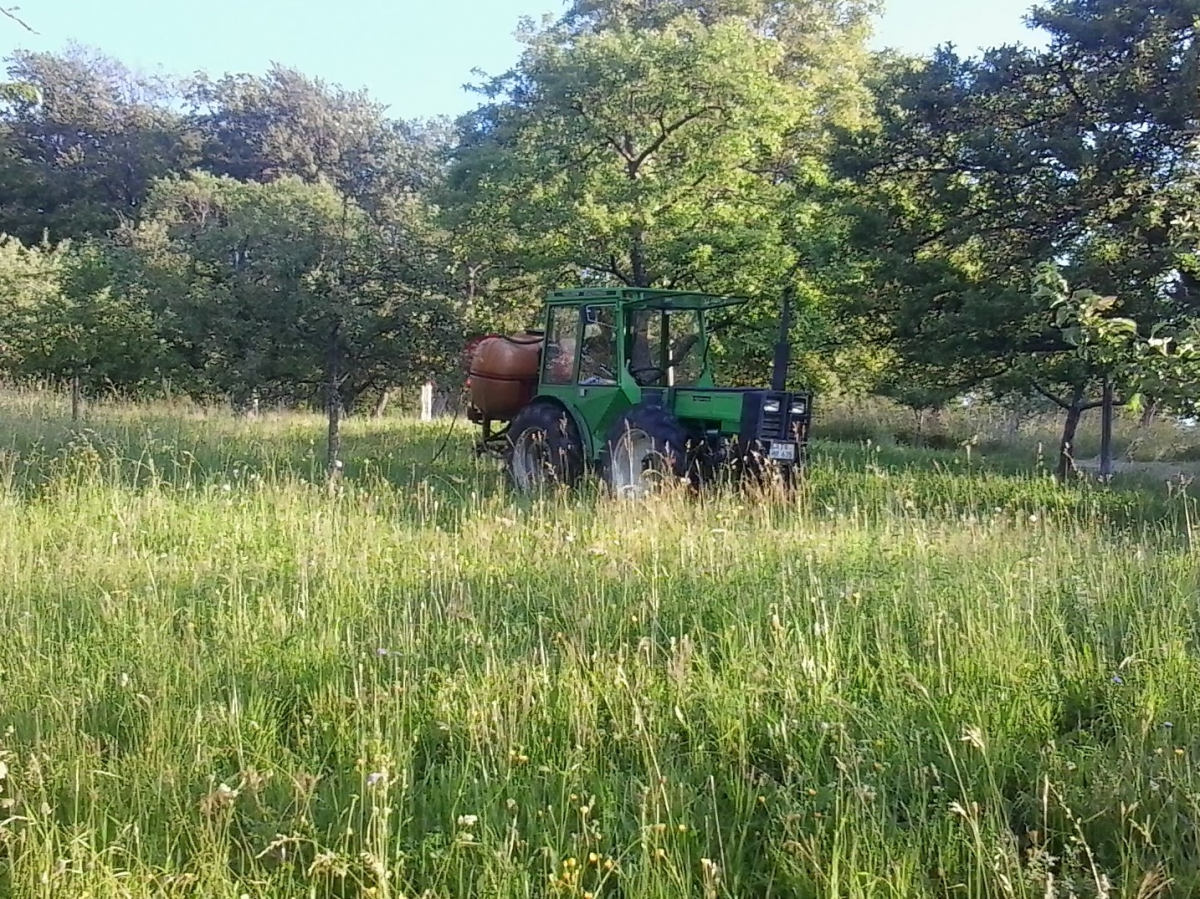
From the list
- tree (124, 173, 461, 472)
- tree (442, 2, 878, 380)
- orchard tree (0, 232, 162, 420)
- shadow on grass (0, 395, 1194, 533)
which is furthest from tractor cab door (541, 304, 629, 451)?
orchard tree (0, 232, 162, 420)

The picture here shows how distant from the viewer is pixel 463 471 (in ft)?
32.0

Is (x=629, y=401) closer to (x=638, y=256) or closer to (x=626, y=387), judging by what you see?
(x=626, y=387)

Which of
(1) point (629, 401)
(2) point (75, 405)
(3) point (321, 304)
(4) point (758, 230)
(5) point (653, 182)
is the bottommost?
(2) point (75, 405)

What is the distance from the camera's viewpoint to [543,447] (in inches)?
349

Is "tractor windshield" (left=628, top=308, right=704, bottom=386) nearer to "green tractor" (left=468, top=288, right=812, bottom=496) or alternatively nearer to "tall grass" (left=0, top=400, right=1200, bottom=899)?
"green tractor" (left=468, top=288, right=812, bottom=496)

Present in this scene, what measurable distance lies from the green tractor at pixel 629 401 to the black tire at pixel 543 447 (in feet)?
A: 0.04

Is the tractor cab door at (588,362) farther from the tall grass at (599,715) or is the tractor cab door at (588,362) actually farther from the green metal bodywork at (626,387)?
the tall grass at (599,715)

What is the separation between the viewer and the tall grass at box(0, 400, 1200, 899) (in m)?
2.22

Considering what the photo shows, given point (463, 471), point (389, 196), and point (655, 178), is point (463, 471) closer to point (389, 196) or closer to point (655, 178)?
point (655, 178)

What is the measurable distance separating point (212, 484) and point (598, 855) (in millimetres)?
5313

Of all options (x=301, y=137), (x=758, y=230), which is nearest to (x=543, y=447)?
(x=758, y=230)

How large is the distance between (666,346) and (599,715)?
20.3 ft

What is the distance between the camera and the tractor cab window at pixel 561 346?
8.77 meters

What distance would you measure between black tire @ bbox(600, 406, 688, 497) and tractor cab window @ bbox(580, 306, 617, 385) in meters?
0.51
